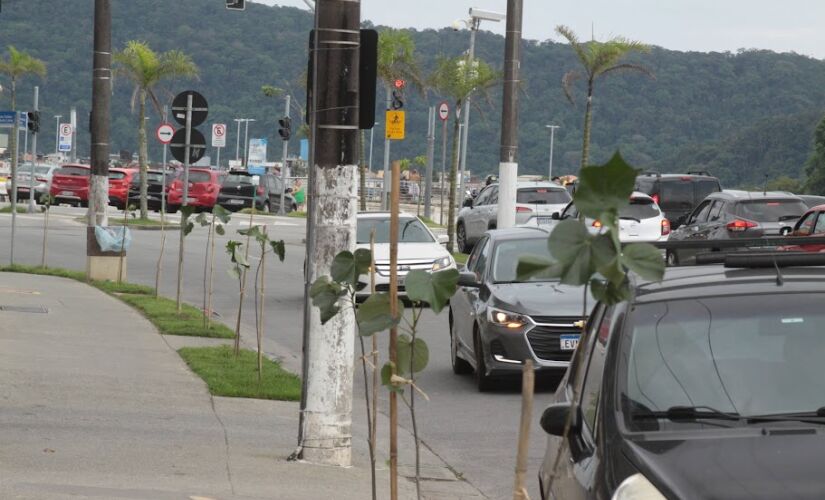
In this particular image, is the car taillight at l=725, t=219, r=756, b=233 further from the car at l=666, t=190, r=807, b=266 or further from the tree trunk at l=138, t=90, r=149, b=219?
the tree trunk at l=138, t=90, r=149, b=219

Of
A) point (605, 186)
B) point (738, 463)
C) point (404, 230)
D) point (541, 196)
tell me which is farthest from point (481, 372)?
point (541, 196)

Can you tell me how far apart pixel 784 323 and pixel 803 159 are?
75215 millimetres

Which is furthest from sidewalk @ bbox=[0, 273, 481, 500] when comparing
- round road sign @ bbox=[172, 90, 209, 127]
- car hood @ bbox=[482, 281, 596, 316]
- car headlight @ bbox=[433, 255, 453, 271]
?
car headlight @ bbox=[433, 255, 453, 271]

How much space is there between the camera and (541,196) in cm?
3369

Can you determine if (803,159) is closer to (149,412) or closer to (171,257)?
(171,257)

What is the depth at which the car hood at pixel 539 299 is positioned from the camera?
13441 mm

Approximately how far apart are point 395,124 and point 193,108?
16798 mm

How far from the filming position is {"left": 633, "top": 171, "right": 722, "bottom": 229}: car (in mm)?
37250

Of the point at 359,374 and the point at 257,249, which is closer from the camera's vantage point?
the point at 359,374

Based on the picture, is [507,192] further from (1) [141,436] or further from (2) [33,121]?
(2) [33,121]

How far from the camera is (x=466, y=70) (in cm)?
4378

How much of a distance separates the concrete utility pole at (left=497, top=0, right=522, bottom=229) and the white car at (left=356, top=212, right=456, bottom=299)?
56.9 inches

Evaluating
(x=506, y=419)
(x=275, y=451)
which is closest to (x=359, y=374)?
(x=506, y=419)

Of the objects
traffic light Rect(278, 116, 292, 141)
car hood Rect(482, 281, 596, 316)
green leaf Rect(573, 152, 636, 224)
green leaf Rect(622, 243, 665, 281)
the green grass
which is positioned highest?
traffic light Rect(278, 116, 292, 141)
